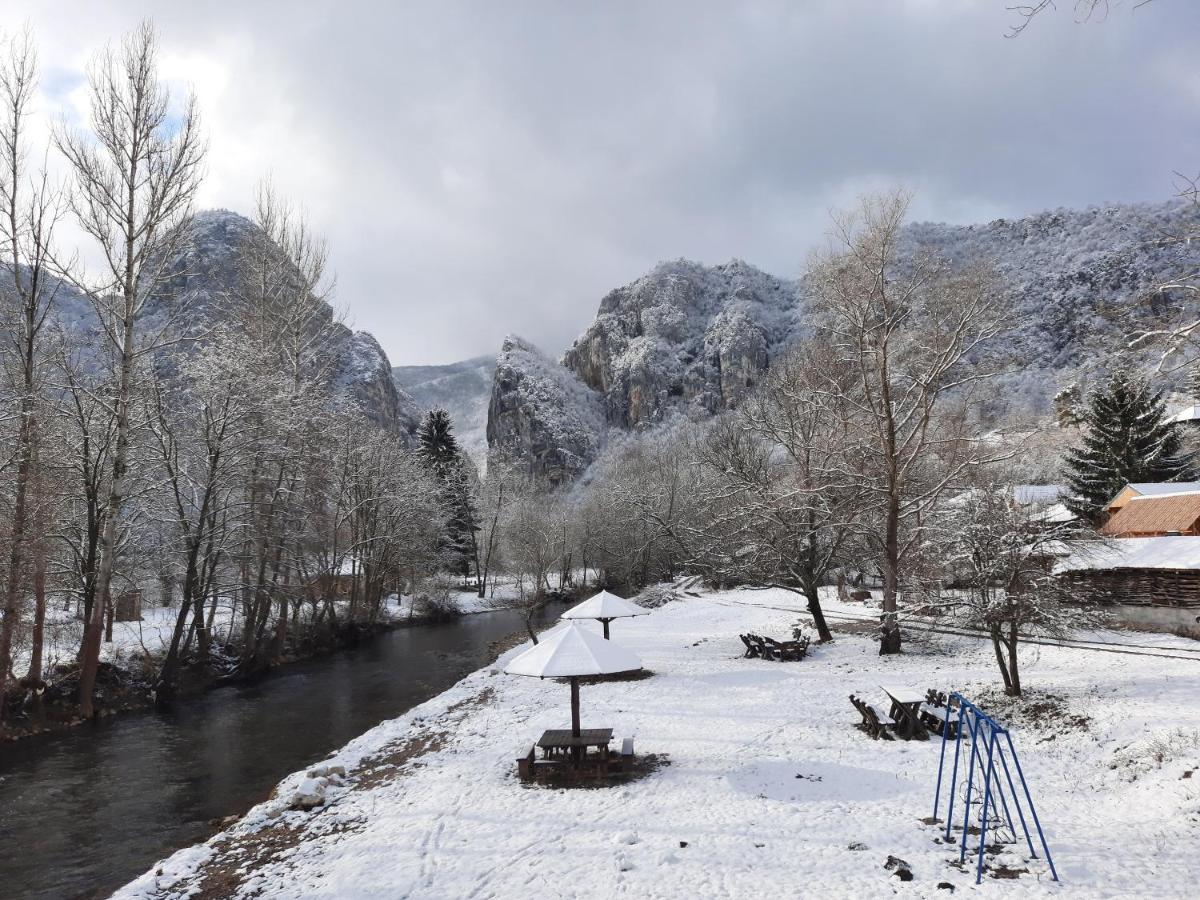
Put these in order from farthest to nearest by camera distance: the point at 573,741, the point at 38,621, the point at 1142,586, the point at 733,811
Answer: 1. the point at 38,621
2. the point at 1142,586
3. the point at 573,741
4. the point at 733,811

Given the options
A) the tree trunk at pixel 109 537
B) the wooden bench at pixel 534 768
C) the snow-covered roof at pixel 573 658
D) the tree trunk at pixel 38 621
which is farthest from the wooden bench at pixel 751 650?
the tree trunk at pixel 38 621

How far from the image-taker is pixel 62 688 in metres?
18.1

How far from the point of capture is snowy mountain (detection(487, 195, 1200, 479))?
9231 centimetres

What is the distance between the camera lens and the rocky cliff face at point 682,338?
137125 mm

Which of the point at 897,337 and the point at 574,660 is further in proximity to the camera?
the point at 897,337

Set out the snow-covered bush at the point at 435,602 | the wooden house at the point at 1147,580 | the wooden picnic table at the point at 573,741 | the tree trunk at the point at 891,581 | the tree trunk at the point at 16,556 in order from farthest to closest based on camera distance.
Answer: the snow-covered bush at the point at 435,602
the tree trunk at the point at 891,581
the wooden house at the point at 1147,580
the tree trunk at the point at 16,556
the wooden picnic table at the point at 573,741

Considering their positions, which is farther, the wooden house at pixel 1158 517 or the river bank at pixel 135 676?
the wooden house at pixel 1158 517

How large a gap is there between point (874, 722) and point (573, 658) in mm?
5858

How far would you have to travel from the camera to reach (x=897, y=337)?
850 inches

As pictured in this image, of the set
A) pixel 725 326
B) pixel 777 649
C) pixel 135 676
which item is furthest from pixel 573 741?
pixel 725 326

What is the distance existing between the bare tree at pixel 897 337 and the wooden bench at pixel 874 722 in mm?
6820

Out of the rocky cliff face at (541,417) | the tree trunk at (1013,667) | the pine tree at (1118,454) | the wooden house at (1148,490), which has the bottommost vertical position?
the tree trunk at (1013,667)

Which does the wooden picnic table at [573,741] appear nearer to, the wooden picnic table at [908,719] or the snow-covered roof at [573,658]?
the snow-covered roof at [573,658]

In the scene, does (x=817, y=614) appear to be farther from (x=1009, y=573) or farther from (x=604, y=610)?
(x=1009, y=573)
